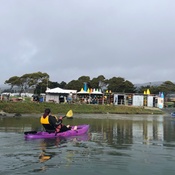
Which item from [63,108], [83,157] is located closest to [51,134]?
[83,157]

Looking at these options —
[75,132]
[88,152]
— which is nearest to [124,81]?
[75,132]

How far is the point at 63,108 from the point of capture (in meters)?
46.0

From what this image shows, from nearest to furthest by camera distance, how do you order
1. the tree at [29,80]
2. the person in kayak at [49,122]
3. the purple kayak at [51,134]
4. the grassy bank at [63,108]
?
the purple kayak at [51,134], the person in kayak at [49,122], the grassy bank at [63,108], the tree at [29,80]

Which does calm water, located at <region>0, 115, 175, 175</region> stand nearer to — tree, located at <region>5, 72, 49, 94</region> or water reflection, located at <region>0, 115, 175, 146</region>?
water reflection, located at <region>0, 115, 175, 146</region>

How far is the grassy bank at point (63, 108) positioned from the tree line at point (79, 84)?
99.5 ft

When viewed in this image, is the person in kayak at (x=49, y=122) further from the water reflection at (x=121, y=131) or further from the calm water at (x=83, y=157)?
the water reflection at (x=121, y=131)

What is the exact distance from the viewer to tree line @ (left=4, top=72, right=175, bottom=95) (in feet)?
263

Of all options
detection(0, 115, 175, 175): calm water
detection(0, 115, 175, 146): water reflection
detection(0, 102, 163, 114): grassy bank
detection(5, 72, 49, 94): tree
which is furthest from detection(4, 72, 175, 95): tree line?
detection(0, 115, 175, 175): calm water

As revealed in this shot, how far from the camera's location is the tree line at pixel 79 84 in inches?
3157

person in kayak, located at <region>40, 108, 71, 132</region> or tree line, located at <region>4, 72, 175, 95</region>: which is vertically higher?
tree line, located at <region>4, 72, 175, 95</region>

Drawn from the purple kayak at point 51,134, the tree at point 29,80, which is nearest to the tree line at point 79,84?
the tree at point 29,80

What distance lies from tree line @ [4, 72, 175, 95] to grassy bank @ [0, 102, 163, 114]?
3033cm

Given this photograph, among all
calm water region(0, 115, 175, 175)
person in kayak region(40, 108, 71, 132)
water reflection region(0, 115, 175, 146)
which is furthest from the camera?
water reflection region(0, 115, 175, 146)

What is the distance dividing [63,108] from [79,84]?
160 feet
